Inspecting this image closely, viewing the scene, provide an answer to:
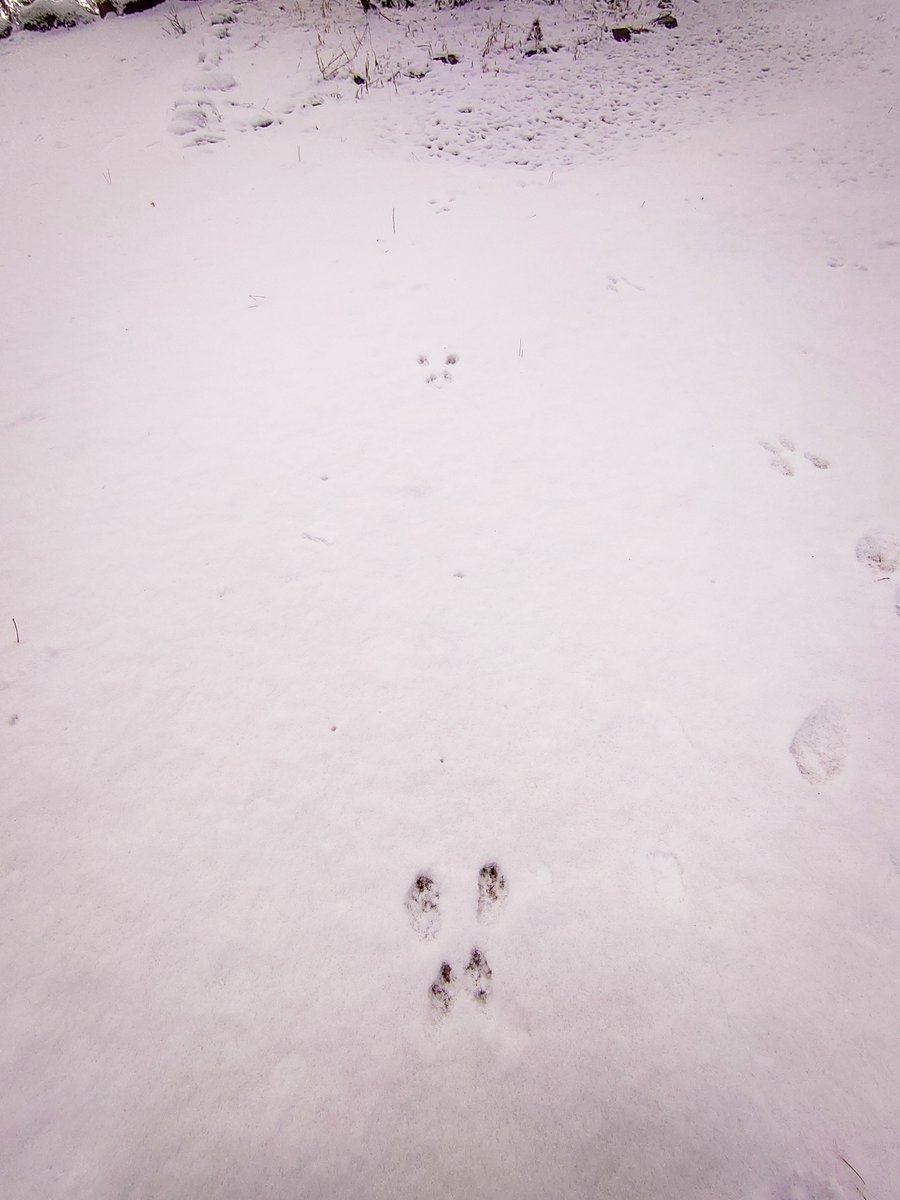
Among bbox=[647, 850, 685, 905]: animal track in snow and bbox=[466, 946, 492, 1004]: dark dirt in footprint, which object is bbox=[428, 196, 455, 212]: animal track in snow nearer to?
bbox=[647, 850, 685, 905]: animal track in snow

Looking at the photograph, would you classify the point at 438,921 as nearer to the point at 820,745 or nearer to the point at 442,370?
the point at 820,745

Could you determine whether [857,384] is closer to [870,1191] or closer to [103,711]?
[870,1191]

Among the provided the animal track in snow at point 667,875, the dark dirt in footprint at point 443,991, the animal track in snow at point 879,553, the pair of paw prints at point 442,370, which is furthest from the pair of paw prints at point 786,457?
the dark dirt in footprint at point 443,991

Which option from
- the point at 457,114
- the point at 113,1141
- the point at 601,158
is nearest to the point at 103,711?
the point at 113,1141

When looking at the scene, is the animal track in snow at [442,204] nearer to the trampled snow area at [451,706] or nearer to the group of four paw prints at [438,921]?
the trampled snow area at [451,706]

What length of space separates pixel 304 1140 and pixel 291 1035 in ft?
0.86

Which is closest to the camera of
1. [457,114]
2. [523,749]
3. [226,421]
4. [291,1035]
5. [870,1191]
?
[870,1191]

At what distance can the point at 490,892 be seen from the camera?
6.06 ft

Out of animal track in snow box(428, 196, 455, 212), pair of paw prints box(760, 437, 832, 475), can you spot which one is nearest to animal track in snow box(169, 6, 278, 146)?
animal track in snow box(428, 196, 455, 212)

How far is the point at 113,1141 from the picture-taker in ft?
4.85

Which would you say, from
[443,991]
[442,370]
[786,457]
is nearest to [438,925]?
[443,991]

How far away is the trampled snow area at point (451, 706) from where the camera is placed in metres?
1.54

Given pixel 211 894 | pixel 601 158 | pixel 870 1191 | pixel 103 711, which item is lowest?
pixel 870 1191

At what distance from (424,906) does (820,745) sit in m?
1.86
